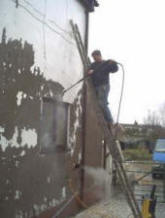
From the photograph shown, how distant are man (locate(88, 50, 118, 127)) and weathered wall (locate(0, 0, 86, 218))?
3.41 ft

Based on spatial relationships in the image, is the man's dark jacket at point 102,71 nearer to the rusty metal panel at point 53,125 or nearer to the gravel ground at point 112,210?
the rusty metal panel at point 53,125

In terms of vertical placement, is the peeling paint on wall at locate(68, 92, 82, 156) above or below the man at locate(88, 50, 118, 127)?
below

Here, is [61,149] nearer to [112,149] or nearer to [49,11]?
[112,149]

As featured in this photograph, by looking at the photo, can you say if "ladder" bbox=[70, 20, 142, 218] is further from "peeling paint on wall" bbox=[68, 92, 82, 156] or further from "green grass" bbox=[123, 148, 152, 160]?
"green grass" bbox=[123, 148, 152, 160]

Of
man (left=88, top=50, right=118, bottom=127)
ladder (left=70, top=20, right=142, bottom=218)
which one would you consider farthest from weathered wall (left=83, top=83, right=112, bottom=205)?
ladder (left=70, top=20, right=142, bottom=218)

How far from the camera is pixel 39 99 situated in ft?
22.7

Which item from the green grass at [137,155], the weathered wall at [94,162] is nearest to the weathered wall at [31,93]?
the weathered wall at [94,162]

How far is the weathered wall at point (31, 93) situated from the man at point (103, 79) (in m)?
1.04

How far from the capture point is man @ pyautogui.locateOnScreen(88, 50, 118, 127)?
6707 millimetres

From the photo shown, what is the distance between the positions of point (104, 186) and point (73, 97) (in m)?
4.06

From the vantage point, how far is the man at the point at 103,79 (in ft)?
22.0

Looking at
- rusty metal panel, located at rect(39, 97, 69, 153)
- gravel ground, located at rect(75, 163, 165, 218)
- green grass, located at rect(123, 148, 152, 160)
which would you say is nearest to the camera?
rusty metal panel, located at rect(39, 97, 69, 153)

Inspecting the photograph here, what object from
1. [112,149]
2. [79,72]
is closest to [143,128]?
[79,72]

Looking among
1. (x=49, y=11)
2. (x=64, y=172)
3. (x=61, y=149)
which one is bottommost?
(x=64, y=172)
